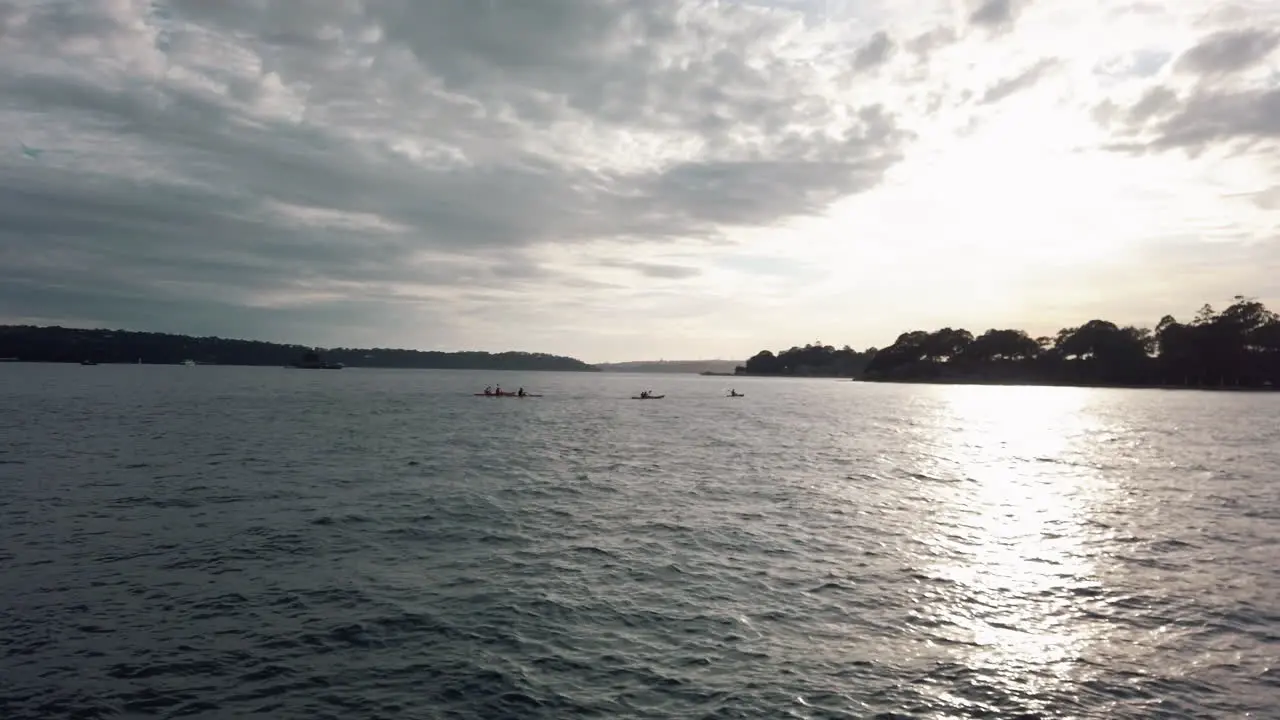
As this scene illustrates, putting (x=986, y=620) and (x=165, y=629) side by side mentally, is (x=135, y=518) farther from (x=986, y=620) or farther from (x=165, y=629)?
(x=986, y=620)

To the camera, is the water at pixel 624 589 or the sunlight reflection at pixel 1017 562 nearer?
the water at pixel 624 589

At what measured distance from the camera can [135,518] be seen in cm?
3238

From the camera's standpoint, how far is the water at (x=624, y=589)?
1589cm

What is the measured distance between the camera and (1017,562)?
28250 mm

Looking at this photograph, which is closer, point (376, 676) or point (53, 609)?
point (376, 676)

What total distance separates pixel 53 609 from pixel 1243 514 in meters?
51.7

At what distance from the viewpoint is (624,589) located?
22938 mm

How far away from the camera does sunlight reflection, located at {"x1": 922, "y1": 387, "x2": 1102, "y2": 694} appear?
1884cm

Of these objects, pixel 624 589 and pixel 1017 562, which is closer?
pixel 624 589

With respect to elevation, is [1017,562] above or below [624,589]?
below

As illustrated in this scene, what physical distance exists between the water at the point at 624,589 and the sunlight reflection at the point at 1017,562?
0.54ft

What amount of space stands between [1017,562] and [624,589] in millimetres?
16567

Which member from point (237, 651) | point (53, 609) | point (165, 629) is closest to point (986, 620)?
point (237, 651)

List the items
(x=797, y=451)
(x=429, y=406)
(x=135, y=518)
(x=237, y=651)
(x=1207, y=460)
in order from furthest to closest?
(x=429, y=406) → (x=797, y=451) → (x=1207, y=460) → (x=135, y=518) → (x=237, y=651)
